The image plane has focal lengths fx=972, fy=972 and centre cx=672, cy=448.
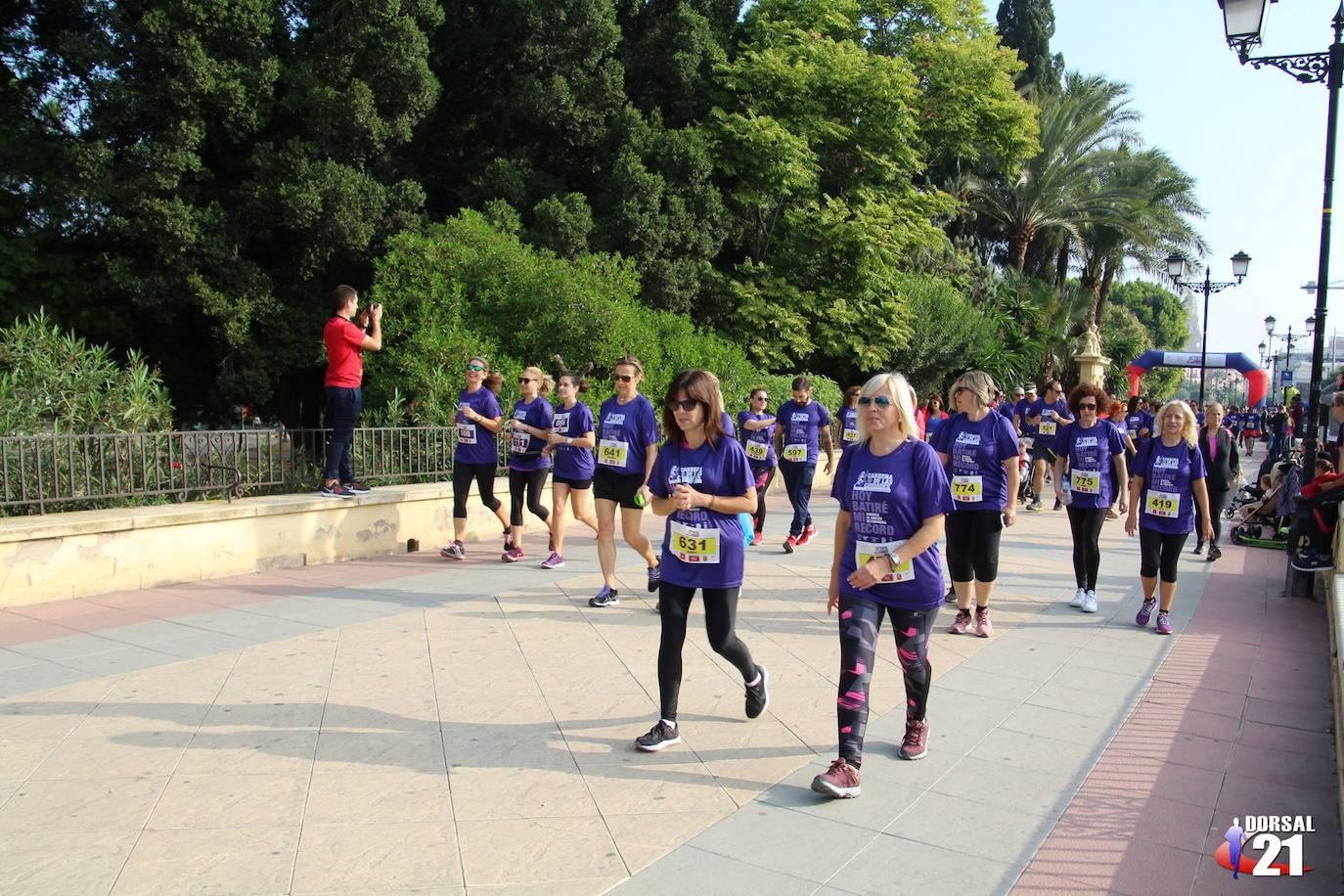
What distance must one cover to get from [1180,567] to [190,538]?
9498mm

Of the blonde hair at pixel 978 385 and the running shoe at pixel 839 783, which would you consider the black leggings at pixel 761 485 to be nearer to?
the blonde hair at pixel 978 385

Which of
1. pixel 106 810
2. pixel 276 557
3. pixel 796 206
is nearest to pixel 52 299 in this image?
pixel 276 557

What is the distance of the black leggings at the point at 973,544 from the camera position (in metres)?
6.88

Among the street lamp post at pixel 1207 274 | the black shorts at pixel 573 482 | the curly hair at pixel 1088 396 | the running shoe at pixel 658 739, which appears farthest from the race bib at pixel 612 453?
the street lamp post at pixel 1207 274

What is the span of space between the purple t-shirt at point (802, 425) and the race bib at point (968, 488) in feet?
10.8

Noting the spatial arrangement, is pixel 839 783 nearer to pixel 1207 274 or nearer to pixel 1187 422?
pixel 1187 422

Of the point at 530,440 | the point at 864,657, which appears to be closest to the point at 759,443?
the point at 530,440

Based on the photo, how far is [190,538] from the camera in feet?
25.7

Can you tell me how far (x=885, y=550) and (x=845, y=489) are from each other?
13.2 inches

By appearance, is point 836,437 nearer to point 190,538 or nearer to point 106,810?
point 190,538

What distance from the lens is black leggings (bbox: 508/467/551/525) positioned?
906cm

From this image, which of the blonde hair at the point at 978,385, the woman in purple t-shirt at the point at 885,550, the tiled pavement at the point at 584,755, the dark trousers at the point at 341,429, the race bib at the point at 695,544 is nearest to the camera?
the tiled pavement at the point at 584,755

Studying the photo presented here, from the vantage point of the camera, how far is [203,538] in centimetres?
793

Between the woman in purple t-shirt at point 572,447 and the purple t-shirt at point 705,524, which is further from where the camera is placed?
the woman in purple t-shirt at point 572,447
